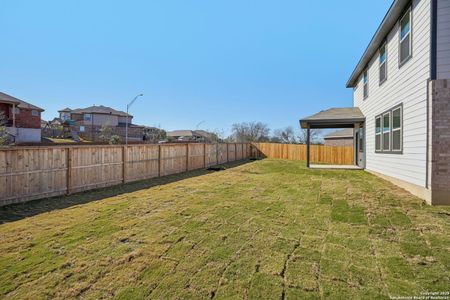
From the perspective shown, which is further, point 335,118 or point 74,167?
point 335,118

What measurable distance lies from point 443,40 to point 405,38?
183cm

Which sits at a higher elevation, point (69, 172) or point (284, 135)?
point (284, 135)

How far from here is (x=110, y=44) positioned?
1543 centimetres

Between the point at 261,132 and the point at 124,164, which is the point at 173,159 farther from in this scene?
the point at 261,132

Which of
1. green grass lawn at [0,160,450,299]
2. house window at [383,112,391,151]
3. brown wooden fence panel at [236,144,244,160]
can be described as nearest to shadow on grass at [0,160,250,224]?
green grass lawn at [0,160,450,299]

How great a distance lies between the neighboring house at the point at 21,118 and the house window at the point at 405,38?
2881cm

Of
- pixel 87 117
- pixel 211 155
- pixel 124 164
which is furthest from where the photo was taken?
pixel 87 117

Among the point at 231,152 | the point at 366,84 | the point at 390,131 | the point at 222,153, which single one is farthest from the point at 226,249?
the point at 231,152

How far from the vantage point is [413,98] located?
20.1ft

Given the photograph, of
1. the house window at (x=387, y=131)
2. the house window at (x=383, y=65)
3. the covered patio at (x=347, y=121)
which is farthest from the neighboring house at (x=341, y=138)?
the house window at (x=387, y=131)

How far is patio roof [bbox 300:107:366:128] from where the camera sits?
11.8 meters

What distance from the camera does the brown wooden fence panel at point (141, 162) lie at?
29.3 feet

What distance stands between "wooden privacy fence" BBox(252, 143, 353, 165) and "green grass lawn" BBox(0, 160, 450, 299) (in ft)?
40.1

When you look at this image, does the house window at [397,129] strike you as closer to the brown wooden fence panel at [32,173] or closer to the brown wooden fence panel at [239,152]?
the brown wooden fence panel at [32,173]
